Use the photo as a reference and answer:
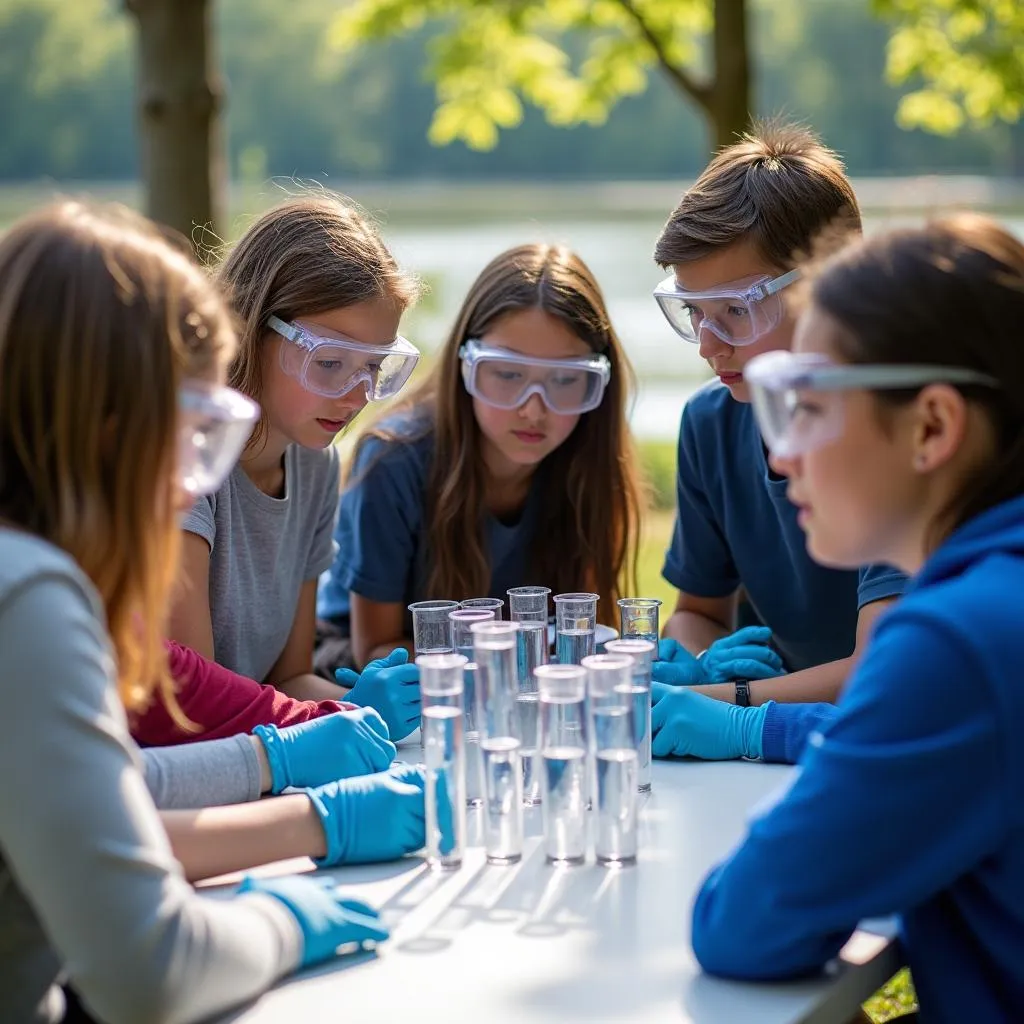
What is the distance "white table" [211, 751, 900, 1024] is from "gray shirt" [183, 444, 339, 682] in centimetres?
113

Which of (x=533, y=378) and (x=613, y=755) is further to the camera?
(x=533, y=378)

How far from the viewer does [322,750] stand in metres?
2.08

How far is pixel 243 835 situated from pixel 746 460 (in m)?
1.79

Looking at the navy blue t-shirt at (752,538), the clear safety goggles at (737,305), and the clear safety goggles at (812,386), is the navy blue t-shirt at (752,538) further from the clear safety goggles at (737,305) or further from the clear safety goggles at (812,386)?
the clear safety goggles at (812,386)

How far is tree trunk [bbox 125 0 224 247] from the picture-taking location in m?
6.70

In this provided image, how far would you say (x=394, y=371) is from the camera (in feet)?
9.81

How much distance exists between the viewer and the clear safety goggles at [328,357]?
283 cm

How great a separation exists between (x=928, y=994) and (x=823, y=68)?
48446 millimetres

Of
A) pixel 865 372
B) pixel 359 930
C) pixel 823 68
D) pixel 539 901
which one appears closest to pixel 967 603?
pixel 865 372

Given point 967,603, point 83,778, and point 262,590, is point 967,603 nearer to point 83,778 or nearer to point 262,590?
point 83,778

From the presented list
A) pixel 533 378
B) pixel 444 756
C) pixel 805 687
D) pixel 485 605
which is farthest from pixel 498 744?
pixel 533 378

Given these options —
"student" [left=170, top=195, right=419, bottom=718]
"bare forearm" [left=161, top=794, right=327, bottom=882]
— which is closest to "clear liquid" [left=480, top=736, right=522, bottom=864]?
"bare forearm" [left=161, top=794, right=327, bottom=882]

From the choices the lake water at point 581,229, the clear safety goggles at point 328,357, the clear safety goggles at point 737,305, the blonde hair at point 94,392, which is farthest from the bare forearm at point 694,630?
the blonde hair at point 94,392

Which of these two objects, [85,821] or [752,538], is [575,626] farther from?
[752,538]
